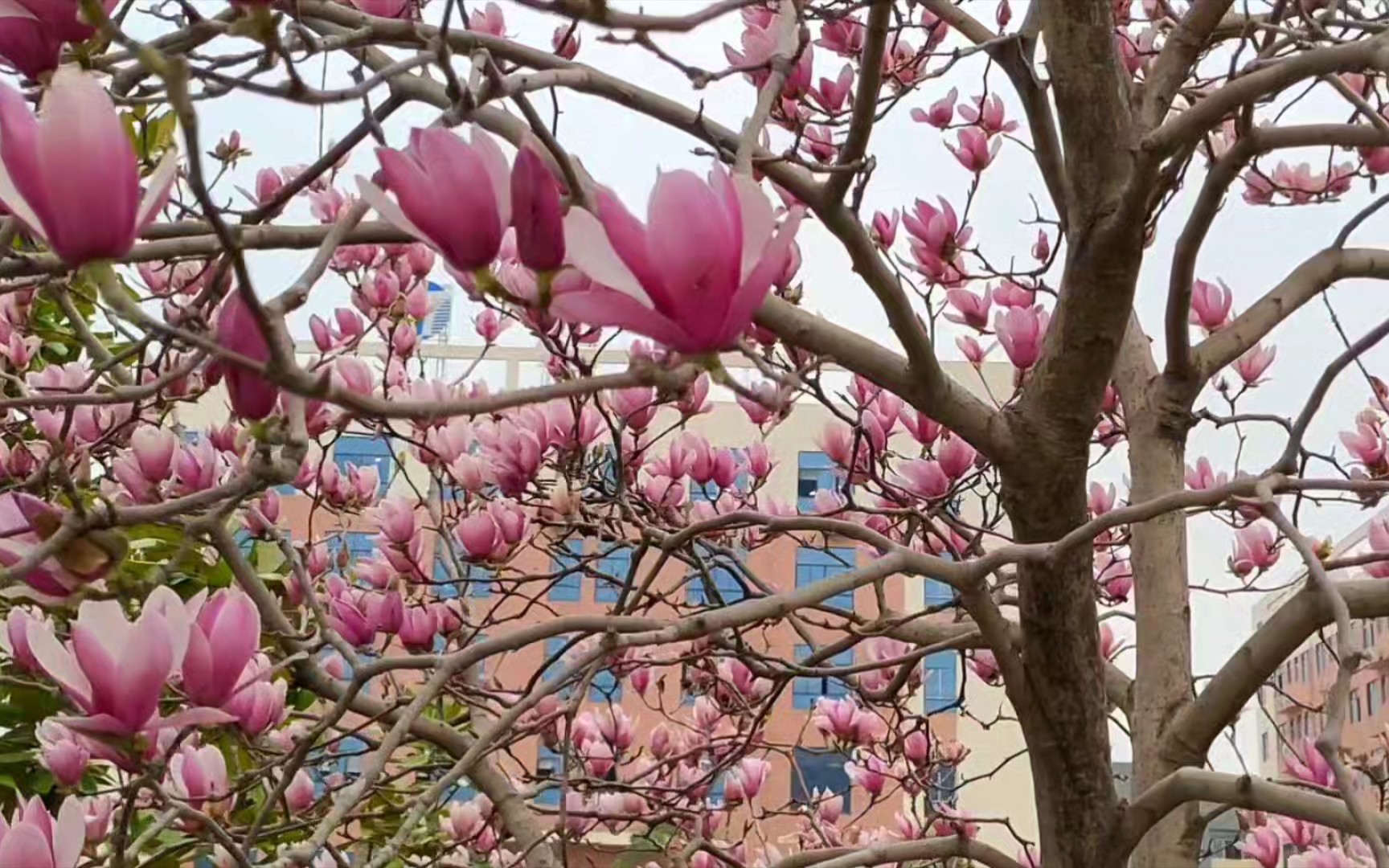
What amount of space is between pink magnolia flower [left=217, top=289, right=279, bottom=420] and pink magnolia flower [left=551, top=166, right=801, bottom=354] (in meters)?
0.15

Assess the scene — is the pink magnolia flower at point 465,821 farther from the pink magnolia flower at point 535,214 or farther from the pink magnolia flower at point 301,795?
the pink magnolia flower at point 535,214

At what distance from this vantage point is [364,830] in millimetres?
1929

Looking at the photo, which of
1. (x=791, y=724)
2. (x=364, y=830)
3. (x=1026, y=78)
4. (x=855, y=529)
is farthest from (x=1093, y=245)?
(x=791, y=724)

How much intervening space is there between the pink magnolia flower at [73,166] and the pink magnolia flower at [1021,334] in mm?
1168

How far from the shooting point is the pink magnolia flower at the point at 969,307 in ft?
5.50

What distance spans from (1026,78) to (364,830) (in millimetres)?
1446

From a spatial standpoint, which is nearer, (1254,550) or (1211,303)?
(1211,303)

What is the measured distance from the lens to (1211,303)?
62.7 inches

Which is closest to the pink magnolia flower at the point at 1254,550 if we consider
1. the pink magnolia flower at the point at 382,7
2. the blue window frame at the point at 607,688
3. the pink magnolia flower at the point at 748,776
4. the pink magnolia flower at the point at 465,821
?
the pink magnolia flower at the point at 748,776

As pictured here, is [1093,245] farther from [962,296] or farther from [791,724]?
[791,724]

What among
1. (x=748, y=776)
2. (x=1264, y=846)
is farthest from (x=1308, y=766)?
(x=748, y=776)

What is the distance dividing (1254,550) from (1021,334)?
2.08ft

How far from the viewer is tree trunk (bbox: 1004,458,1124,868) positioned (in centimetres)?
113

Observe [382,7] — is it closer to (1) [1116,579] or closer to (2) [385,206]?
(2) [385,206]
